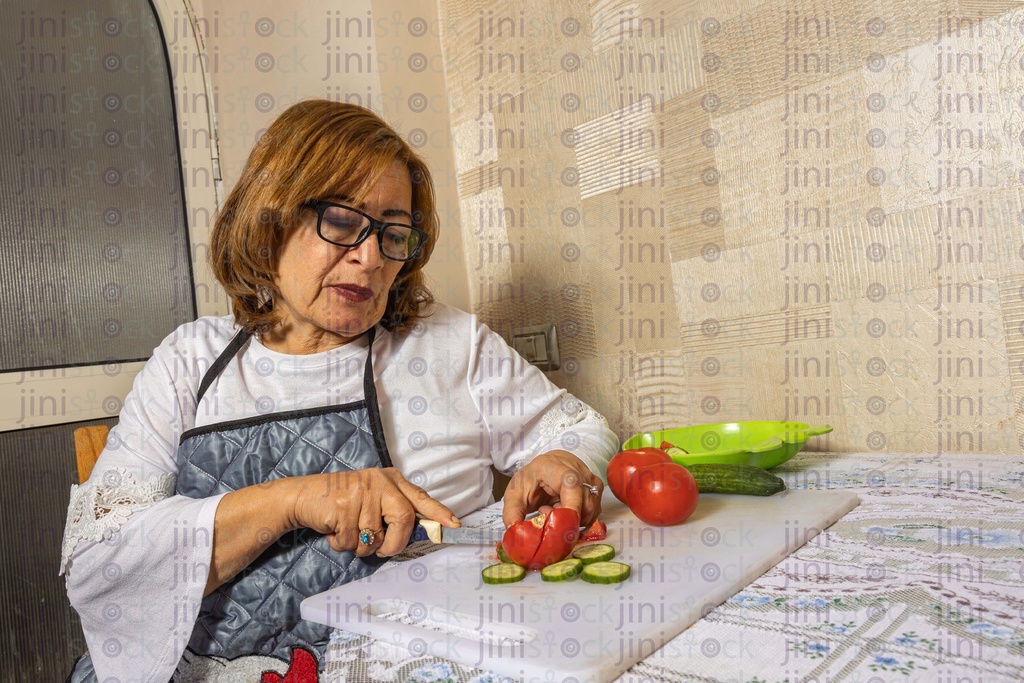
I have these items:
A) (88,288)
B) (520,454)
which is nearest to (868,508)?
(520,454)

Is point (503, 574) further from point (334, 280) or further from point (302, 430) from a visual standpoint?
point (334, 280)

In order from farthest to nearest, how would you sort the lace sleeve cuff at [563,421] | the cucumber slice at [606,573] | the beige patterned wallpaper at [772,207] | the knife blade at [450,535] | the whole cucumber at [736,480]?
the lace sleeve cuff at [563,421] → the beige patterned wallpaper at [772,207] → the whole cucumber at [736,480] → the knife blade at [450,535] → the cucumber slice at [606,573]

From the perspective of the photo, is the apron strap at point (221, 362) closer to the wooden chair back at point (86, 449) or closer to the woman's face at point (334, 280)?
the woman's face at point (334, 280)

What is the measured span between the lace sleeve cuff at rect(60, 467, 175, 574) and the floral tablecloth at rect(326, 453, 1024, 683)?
0.43m

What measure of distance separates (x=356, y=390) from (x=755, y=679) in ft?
2.74

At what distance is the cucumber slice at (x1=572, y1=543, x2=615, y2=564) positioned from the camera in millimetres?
833

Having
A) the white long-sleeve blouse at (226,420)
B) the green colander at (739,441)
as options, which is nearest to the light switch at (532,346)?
the white long-sleeve blouse at (226,420)

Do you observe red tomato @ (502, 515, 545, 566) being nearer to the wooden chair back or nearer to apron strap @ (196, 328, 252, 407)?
apron strap @ (196, 328, 252, 407)

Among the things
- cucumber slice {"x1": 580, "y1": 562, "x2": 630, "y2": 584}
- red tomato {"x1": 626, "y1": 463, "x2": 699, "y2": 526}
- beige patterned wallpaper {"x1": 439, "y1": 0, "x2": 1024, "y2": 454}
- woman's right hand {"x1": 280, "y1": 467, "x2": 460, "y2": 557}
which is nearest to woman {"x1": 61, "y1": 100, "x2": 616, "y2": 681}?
woman's right hand {"x1": 280, "y1": 467, "x2": 460, "y2": 557}

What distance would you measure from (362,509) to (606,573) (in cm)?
34

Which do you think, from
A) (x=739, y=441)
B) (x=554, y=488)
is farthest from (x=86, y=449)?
(x=739, y=441)

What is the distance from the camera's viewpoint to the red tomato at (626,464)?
1054 mm

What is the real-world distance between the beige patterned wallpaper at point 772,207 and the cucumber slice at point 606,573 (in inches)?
28.2

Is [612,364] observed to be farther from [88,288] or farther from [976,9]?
[88,288]
